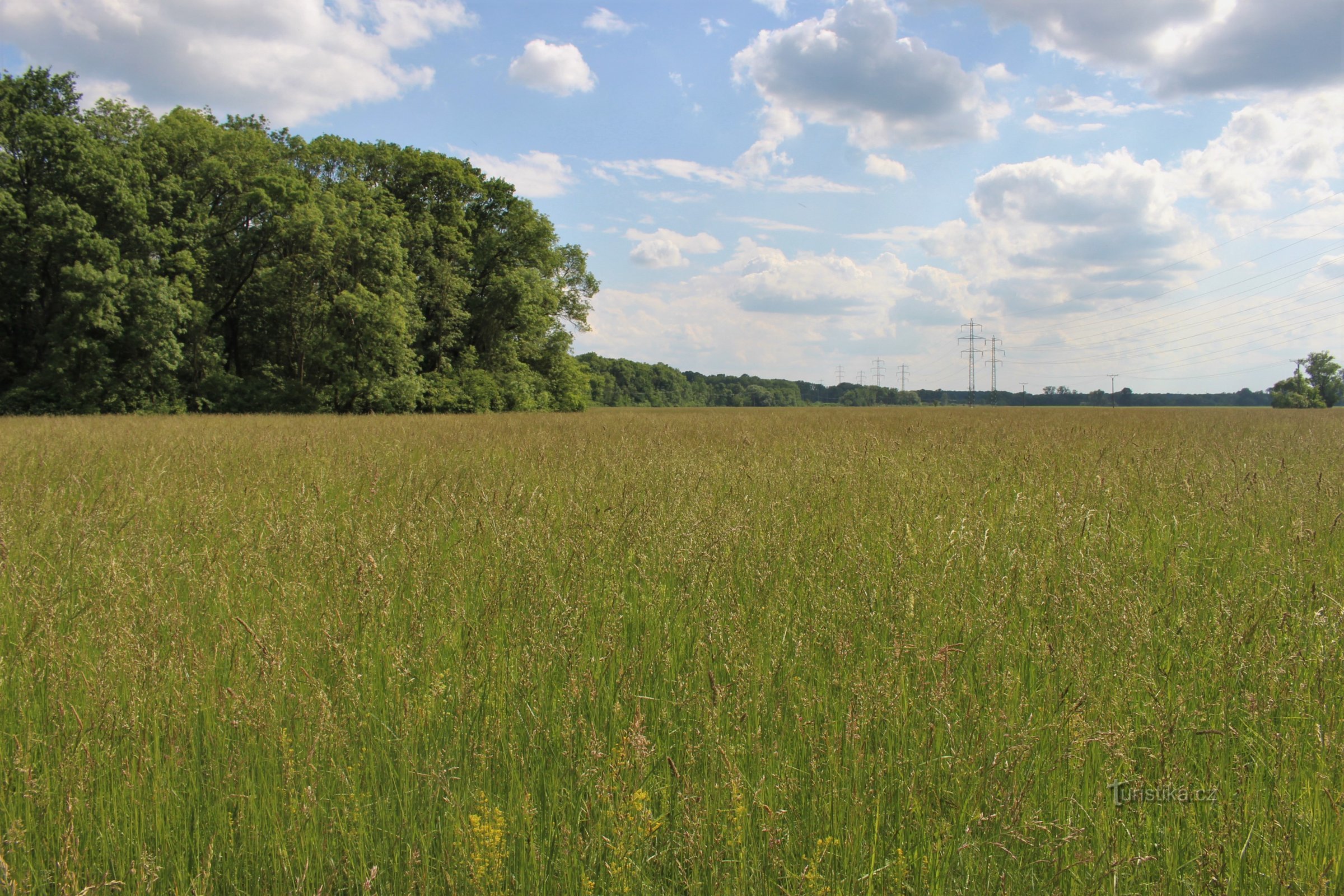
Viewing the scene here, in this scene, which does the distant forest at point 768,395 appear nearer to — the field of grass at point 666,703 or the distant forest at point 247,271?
the distant forest at point 247,271

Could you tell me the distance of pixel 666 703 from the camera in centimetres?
210

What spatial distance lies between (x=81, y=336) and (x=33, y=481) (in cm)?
2429

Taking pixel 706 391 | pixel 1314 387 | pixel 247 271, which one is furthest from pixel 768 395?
pixel 247 271

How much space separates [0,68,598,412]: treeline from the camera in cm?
2339

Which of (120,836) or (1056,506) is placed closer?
(120,836)

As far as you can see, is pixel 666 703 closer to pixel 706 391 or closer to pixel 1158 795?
pixel 1158 795

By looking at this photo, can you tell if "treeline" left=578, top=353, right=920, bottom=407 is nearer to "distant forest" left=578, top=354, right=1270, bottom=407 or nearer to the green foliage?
"distant forest" left=578, top=354, right=1270, bottom=407

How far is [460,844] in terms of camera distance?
1.42 m

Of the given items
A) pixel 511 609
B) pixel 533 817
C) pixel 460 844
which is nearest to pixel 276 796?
pixel 460 844

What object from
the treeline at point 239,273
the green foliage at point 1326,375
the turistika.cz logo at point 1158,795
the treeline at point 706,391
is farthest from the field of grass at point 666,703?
the green foliage at point 1326,375

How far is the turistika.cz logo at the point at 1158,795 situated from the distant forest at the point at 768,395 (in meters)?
89.6

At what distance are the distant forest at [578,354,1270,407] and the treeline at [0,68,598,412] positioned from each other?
5860cm

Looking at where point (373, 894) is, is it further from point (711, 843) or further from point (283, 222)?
point (283, 222)

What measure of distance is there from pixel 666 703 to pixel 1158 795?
4.46 ft
